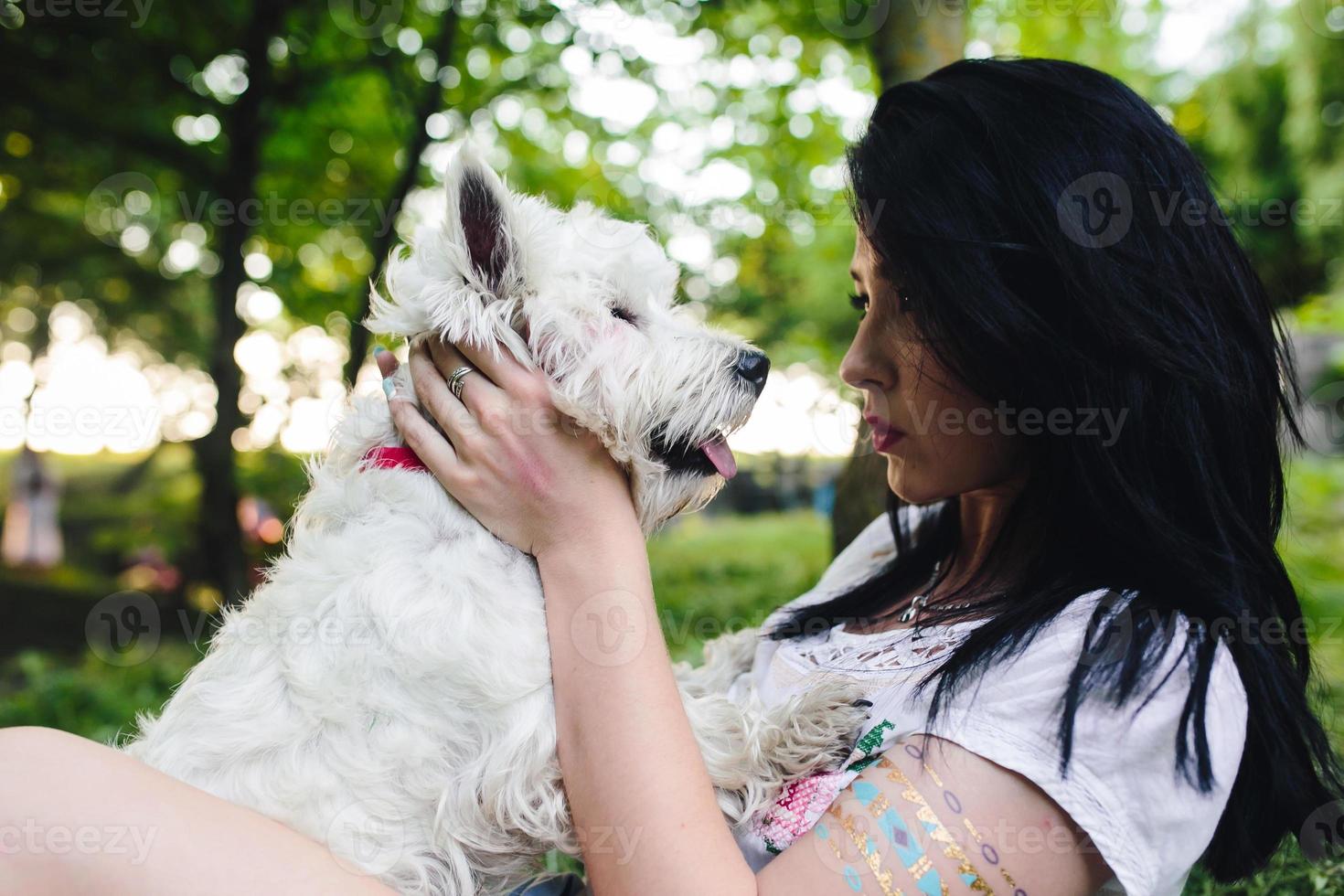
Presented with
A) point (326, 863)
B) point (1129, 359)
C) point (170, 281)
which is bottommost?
point (170, 281)

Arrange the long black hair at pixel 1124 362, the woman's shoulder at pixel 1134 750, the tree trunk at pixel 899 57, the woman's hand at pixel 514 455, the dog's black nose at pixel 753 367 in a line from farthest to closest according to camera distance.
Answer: the tree trunk at pixel 899 57
the dog's black nose at pixel 753 367
the woman's hand at pixel 514 455
the long black hair at pixel 1124 362
the woman's shoulder at pixel 1134 750

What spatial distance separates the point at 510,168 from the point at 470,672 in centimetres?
675

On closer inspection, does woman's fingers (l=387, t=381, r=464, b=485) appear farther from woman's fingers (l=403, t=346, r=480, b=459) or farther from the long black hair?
the long black hair

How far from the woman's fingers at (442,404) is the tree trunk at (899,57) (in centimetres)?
197

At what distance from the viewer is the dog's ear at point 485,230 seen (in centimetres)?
200

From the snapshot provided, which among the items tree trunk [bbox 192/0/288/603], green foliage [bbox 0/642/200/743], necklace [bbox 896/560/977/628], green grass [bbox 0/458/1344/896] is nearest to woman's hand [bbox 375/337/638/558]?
necklace [bbox 896/560/977/628]

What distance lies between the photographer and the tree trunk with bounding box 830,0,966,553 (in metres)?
3.62

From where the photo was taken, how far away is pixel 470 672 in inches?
71.7

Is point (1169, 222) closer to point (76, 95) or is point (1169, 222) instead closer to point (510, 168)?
point (510, 168)

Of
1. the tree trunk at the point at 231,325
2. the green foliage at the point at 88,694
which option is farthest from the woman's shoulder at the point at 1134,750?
the tree trunk at the point at 231,325

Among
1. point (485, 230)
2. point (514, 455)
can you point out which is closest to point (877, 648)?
point (514, 455)

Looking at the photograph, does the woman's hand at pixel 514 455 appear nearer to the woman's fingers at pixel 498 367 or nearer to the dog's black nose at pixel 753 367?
the woman's fingers at pixel 498 367

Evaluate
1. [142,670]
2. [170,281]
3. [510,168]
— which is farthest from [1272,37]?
[142,670]

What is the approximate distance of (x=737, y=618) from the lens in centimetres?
538
